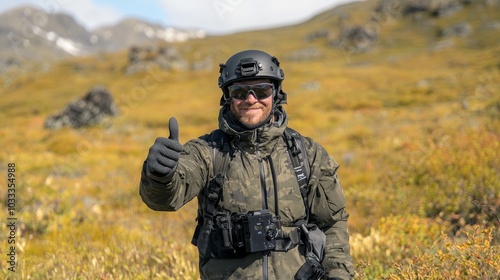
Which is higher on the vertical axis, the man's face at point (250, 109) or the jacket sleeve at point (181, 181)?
the man's face at point (250, 109)

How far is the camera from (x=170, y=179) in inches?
98.0

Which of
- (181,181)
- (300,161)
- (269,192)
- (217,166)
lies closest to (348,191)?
(300,161)

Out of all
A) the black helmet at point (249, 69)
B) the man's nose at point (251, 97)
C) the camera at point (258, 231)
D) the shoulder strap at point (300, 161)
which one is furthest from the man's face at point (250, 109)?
the camera at point (258, 231)

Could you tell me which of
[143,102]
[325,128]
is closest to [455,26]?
[143,102]

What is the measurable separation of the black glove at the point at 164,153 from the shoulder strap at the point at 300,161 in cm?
103

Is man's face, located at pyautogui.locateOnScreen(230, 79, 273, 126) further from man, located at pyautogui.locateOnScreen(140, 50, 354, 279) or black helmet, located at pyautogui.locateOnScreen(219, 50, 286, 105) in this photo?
black helmet, located at pyautogui.locateOnScreen(219, 50, 286, 105)

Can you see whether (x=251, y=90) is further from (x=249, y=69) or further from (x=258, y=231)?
(x=258, y=231)

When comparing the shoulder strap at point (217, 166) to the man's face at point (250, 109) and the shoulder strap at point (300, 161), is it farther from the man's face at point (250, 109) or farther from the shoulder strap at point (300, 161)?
the shoulder strap at point (300, 161)

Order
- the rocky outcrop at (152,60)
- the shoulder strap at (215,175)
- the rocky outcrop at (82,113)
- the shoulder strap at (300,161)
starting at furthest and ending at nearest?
1. the rocky outcrop at (152,60)
2. the rocky outcrop at (82,113)
3. the shoulder strap at (300,161)
4. the shoulder strap at (215,175)

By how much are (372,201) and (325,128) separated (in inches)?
495

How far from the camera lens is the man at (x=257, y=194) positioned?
279cm

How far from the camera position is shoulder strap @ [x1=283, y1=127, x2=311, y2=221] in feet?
9.79

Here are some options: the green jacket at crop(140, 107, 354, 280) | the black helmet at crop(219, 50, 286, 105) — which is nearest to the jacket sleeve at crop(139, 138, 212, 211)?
the green jacket at crop(140, 107, 354, 280)

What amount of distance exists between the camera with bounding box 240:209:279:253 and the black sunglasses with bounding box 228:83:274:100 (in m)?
0.97
